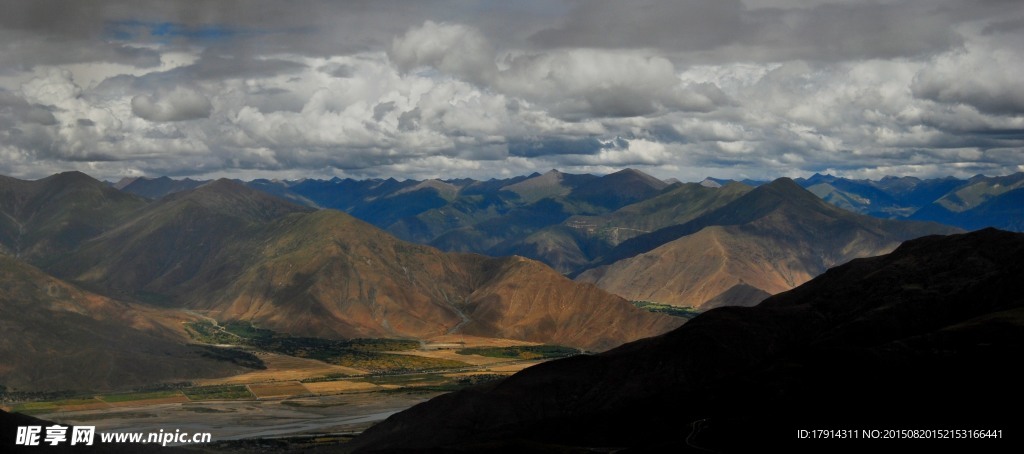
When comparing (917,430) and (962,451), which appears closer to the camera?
(962,451)

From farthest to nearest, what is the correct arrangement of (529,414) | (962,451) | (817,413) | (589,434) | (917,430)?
(529,414)
(589,434)
(817,413)
(917,430)
(962,451)

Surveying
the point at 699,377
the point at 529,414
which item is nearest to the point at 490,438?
the point at 529,414

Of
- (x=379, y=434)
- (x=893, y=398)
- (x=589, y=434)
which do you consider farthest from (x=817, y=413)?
(x=379, y=434)

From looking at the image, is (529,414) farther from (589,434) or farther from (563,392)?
(589,434)

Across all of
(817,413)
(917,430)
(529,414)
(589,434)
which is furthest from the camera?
(529,414)

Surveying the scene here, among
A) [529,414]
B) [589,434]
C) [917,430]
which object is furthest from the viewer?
[529,414]

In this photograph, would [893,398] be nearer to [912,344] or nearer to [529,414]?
[912,344]

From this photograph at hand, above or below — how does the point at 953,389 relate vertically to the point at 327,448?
above

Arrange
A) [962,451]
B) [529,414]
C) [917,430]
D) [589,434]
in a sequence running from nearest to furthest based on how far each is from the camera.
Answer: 1. [962,451]
2. [917,430]
3. [589,434]
4. [529,414]

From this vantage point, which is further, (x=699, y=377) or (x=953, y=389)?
(x=699, y=377)
